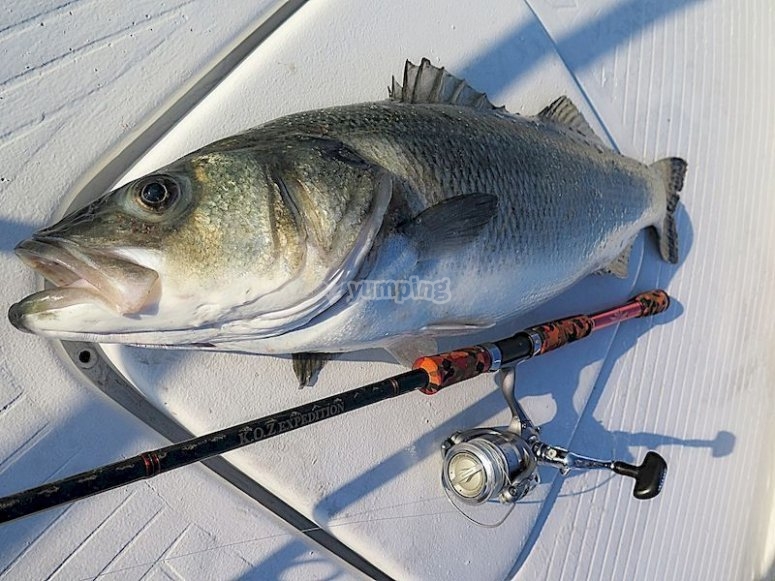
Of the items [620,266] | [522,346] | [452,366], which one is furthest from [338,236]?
[620,266]

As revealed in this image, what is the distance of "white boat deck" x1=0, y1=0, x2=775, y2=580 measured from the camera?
1467mm

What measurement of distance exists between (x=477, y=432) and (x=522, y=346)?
296 mm

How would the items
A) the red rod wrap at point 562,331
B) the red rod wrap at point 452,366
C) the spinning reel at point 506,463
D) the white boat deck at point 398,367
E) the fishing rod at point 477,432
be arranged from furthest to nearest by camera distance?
the red rod wrap at point 562,331 → the spinning reel at point 506,463 → the red rod wrap at point 452,366 → the white boat deck at point 398,367 → the fishing rod at point 477,432

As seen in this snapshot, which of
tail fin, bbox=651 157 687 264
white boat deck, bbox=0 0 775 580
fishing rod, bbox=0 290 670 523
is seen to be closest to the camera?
fishing rod, bbox=0 290 670 523

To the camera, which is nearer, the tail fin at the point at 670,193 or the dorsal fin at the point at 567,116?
the dorsal fin at the point at 567,116

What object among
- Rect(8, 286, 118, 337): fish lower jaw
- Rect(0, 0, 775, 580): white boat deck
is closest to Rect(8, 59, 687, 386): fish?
Rect(8, 286, 118, 337): fish lower jaw

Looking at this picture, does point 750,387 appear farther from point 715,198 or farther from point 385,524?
point 385,524

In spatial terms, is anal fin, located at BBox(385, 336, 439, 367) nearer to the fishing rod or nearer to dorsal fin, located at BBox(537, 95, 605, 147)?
the fishing rod

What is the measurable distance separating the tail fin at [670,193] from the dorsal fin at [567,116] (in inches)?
17.2

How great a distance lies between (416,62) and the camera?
1979 millimetres

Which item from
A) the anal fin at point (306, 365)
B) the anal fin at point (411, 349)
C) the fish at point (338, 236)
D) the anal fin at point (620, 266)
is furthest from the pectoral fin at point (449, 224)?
the anal fin at point (620, 266)

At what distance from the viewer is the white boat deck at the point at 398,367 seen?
147 cm

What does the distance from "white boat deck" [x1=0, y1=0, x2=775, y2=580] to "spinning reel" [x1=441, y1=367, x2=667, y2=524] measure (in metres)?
0.10

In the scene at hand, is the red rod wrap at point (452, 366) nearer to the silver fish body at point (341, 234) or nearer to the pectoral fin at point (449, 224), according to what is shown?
the silver fish body at point (341, 234)
